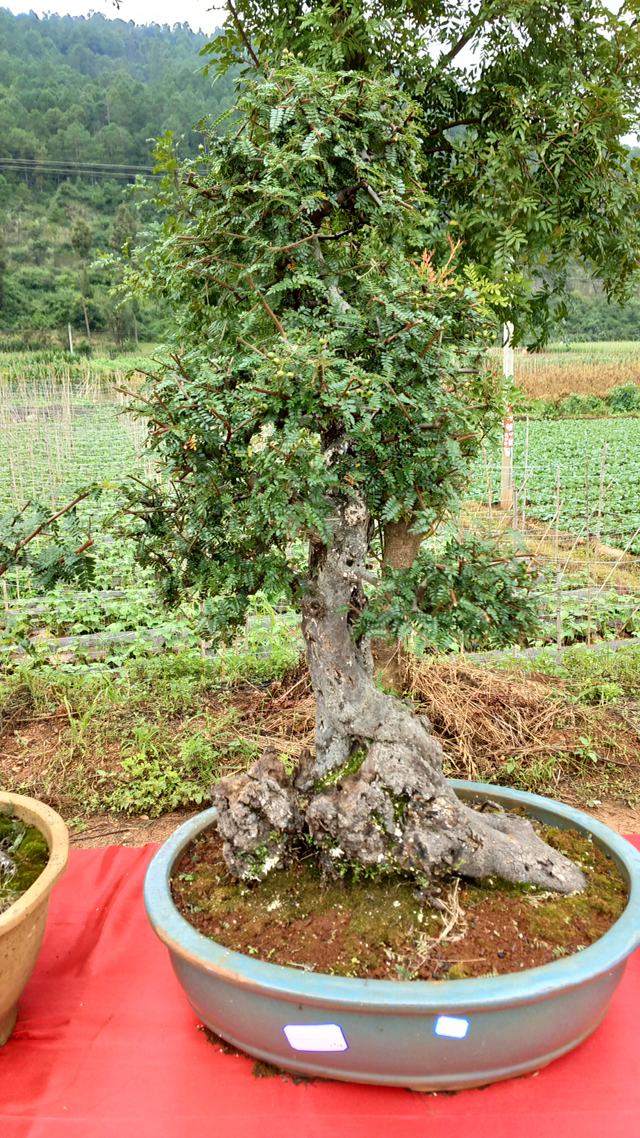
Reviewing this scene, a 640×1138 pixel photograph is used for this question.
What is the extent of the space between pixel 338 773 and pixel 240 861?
30 centimetres

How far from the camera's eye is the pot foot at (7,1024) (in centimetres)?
164

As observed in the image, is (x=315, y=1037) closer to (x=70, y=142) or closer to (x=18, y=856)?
(x=18, y=856)

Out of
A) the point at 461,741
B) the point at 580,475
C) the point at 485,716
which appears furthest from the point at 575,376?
the point at 461,741

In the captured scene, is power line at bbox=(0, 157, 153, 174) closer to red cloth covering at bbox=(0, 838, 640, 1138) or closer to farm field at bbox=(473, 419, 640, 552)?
farm field at bbox=(473, 419, 640, 552)

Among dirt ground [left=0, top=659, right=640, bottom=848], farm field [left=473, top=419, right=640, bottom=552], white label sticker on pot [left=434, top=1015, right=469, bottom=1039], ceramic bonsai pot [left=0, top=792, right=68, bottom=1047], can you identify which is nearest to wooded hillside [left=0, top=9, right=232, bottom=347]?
farm field [left=473, top=419, right=640, bottom=552]

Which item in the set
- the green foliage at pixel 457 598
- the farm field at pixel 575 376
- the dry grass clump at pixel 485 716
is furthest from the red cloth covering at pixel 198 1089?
the farm field at pixel 575 376

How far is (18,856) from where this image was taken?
1809 mm

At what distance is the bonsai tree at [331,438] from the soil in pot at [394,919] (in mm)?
53

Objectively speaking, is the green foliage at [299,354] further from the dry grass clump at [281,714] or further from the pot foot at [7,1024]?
the dry grass clump at [281,714]

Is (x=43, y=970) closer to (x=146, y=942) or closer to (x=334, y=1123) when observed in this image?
(x=146, y=942)

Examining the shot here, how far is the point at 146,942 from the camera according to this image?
203 centimetres

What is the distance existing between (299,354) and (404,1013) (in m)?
1.14

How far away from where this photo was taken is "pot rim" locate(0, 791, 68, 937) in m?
1.50

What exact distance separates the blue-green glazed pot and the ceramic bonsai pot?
278 mm
